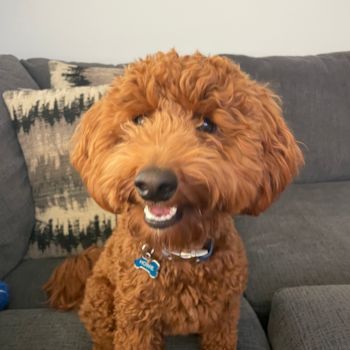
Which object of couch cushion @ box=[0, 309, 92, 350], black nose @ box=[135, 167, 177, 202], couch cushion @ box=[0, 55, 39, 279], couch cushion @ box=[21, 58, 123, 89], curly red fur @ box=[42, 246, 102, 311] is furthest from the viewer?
couch cushion @ box=[21, 58, 123, 89]

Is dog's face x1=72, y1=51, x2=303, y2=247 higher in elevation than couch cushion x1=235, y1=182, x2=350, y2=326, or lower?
higher

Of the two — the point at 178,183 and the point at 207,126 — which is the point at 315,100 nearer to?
the point at 207,126

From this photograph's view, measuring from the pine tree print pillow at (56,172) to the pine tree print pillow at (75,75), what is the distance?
17 cm

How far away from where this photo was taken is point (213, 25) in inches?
72.3

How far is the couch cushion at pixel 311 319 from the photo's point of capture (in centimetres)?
73

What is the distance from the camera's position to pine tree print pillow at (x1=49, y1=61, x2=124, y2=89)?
139cm

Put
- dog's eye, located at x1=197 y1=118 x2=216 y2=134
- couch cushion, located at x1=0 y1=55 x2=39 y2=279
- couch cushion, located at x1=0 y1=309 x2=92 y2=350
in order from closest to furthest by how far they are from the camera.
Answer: dog's eye, located at x1=197 y1=118 x2=216 y2=134
couch cushion, located at x1=0 y1=309 x2=92 y2=350
couch cushion, located at x1=0 y1=55 x2=39 y2=279

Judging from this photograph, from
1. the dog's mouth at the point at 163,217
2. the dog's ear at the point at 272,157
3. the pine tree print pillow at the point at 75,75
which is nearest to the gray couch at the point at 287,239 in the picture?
the pine tree print pillow at the point at 75,75

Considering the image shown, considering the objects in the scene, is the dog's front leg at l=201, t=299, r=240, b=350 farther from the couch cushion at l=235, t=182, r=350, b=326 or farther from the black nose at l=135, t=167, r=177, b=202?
the black nose at l=135, t=167, r=177, b=202

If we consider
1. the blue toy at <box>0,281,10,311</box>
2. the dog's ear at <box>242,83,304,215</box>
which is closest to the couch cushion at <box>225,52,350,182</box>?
the dog's ear at <box>242,83,304,215</box>

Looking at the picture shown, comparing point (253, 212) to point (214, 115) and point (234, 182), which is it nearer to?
point (234, 182)

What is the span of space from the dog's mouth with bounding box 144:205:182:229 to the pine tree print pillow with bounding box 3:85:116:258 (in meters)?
0.75

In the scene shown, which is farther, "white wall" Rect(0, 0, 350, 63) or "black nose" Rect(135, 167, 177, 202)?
"white wall" Rect(0, 0, 350, 63)

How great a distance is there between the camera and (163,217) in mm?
590
